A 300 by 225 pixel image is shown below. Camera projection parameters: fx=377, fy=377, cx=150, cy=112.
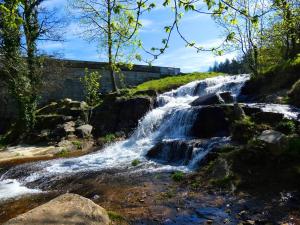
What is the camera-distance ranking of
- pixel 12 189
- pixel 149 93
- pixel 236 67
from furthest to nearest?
1. pixel 236 67
2. pixel 149 93
3. pixel 12 189

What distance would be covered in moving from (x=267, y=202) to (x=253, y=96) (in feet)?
42.4

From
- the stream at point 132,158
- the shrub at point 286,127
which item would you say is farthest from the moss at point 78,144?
the shrub at point 286,127

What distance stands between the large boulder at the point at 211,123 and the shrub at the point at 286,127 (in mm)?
3564

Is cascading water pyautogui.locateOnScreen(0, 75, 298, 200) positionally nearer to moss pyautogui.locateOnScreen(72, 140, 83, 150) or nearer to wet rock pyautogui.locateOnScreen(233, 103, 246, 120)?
wet rock pyautogui.locateOnScreen(233, 103, 246, 120)

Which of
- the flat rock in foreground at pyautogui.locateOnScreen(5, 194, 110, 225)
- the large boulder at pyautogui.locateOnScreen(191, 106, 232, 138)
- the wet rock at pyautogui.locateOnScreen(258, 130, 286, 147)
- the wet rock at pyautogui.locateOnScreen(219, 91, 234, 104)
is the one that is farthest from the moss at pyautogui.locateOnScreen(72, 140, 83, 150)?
the flat rock in foreground at pyautogui.locateOnScreen(5, 194, 110, 225)

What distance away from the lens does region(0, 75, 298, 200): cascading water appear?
41.4 ft

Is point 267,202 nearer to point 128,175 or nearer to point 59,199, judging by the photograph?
point 59,199

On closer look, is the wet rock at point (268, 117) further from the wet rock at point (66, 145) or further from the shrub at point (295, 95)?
the wet rock at point (66, 145)

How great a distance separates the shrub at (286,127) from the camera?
11281mm

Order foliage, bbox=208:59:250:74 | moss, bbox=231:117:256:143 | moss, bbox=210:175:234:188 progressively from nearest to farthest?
moss, bbox=210:175:234:188
moss, bbox=231:117:256:143
foliage, bbox=208:59:250:74

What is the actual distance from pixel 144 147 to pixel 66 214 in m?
11.3

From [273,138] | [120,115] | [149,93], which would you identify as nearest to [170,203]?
[273,138]

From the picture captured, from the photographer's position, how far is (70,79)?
32.7 m

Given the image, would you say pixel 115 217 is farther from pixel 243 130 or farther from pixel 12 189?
pixel 243 130
